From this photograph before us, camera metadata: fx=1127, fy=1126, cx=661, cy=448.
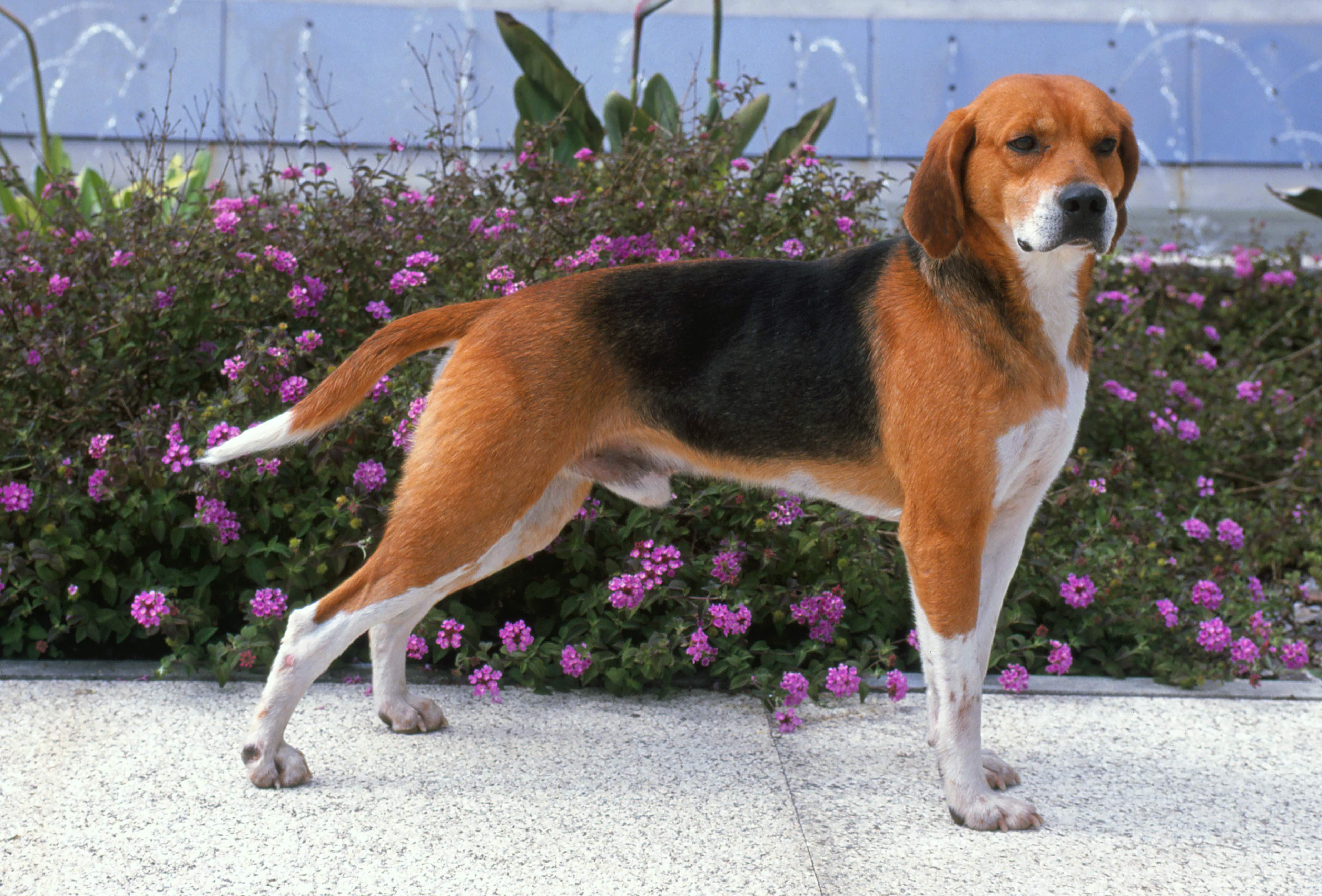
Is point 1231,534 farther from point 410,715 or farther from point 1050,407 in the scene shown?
point 410,715

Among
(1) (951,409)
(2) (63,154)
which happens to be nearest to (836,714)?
(1) (951,409)

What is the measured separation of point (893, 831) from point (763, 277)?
1423 mm

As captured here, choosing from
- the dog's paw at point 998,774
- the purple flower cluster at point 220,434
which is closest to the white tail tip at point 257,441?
the purple flower cluster at point 220,434

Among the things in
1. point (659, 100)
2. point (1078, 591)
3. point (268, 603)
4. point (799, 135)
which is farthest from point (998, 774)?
point (659, 100)

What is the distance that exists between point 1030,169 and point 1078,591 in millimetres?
1778

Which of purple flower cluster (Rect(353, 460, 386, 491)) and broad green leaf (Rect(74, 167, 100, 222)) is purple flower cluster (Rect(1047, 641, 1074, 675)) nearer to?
purple flower cluster (Rect(353, 460, 386, 491))

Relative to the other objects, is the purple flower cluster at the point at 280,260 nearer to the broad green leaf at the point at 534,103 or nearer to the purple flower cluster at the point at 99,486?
the purple flower cluster at the point at 99,486

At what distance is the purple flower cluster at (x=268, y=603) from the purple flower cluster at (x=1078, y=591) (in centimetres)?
255

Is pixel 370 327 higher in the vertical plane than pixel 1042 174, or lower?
lower

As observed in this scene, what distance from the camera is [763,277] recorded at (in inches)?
117

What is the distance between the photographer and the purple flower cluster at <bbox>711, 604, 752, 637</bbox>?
139 inches

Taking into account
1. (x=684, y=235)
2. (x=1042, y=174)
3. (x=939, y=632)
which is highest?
(x=1042, y=174)

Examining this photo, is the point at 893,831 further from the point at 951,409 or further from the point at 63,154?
the point at 63,154

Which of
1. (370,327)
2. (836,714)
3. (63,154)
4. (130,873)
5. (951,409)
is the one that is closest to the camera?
(130,873)
